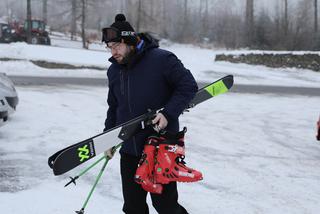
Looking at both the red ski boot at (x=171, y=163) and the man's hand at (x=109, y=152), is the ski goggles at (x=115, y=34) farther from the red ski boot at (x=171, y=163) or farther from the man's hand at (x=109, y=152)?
the man's hand at (x=109, y=152)

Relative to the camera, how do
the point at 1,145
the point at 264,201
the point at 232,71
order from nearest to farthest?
the point at 264,201, the point at 1,145, the point at 232,71

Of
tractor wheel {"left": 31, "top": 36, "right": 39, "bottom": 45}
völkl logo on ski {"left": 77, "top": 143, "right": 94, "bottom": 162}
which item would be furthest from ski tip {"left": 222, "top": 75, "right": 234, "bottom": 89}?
tractor wheel {"left": 31, "top": 36, "right": 39, "bottom": 45}

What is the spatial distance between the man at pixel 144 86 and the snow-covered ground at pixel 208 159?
129cm

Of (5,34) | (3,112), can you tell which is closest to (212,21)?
(5,34)

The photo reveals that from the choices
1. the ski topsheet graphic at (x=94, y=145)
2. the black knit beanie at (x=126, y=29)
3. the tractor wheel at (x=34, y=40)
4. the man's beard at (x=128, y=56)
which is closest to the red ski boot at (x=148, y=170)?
the ski topsheet graphic at (x=94, y=145)

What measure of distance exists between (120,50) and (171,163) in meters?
0.85

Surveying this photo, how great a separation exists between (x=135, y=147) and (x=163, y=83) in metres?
0.50

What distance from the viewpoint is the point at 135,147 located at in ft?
10.2

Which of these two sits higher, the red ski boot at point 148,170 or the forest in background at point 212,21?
the forest in background at point 212,21

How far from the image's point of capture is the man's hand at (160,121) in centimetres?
288

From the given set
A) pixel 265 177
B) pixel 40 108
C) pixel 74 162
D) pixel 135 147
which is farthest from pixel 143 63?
pixel 40 108

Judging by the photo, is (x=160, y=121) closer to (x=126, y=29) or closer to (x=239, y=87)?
(x=126, y=29)

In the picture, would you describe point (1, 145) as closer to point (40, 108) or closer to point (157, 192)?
point (40, 108)

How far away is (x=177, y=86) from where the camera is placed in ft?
9.73
